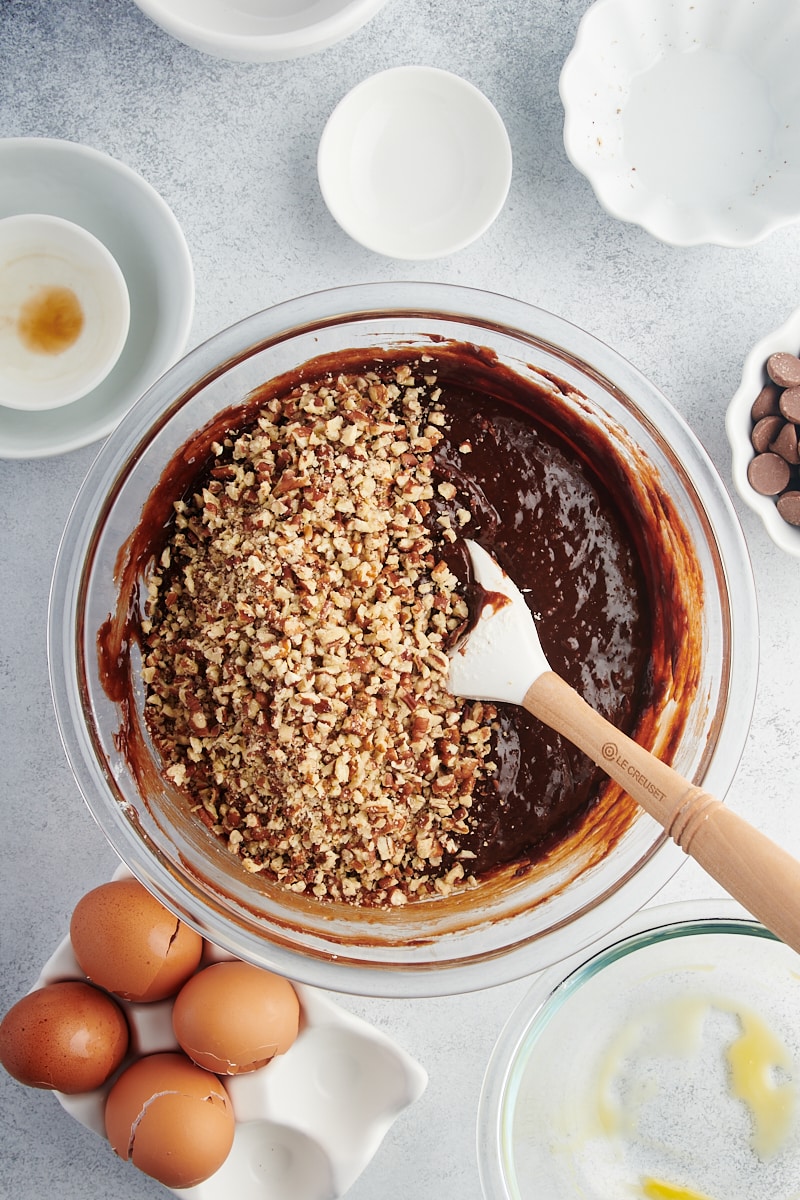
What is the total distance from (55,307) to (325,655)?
91cm

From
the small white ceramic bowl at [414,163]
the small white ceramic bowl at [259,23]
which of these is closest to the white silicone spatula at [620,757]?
the small white ceramic bowl at [414,163]

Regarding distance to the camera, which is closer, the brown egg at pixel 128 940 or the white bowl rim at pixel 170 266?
the brown egg at pixel 128 940

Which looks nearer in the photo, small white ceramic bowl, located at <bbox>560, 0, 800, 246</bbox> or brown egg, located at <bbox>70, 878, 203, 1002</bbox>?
brown egg, located at <bbox>70, 878, 203, 1002</bbox>

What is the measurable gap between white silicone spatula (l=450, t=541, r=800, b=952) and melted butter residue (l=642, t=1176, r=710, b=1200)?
0.79 meters

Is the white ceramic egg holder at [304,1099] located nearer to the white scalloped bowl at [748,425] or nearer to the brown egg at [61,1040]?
the brown egg at [61,1040]

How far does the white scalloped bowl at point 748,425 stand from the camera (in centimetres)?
177

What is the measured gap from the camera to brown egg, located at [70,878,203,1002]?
1.60m

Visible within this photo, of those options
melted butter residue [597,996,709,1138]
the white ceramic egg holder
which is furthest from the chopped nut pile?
melted butter residue [597,996,709,1138]

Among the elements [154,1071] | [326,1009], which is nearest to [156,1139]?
[154,1071]

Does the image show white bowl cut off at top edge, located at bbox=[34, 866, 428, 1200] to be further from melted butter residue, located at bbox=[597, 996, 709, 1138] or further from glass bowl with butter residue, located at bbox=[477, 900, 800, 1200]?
melted butter residue, located at bbox=[597, 996, 709, 1138]

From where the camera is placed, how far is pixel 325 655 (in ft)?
4.96

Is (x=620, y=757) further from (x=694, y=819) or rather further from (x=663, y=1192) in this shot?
(x=663, y=1192)

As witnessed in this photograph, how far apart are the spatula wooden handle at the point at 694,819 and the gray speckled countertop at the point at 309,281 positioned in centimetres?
50

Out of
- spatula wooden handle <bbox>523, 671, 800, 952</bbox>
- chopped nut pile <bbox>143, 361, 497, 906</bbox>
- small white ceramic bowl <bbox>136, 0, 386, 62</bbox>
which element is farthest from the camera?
small white ceramic bowl <bbox>136, 0, 386, 62</bbox>
